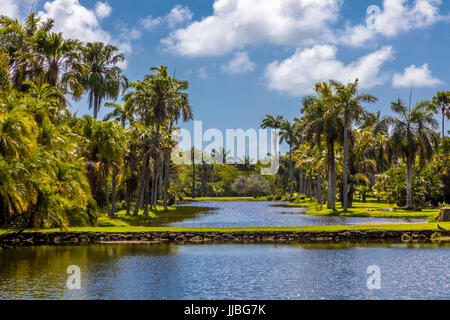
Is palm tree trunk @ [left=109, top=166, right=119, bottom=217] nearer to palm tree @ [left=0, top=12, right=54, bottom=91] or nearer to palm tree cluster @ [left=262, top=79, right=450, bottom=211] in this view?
palm tree @ [left=0, top=12, right=54, bottom=91]

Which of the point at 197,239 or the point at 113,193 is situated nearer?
the point at 197,239

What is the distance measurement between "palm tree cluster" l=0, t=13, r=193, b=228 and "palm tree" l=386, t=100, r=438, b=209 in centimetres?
2835

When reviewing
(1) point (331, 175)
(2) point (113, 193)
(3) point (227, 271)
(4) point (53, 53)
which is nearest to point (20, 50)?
(4) point (53, 53)

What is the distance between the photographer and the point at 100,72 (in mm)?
61656

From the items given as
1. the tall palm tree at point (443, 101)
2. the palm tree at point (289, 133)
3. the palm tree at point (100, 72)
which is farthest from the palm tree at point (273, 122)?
the palm tree at point (100, 72)

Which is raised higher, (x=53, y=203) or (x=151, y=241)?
(x=53, y=203)

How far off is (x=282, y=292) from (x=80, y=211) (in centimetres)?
2416

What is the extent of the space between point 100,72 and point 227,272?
153ft

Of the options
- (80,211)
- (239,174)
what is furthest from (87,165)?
(239,174)

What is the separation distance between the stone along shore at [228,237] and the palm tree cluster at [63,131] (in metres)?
1.42

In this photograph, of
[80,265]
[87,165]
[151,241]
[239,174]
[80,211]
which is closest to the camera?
[80,265]

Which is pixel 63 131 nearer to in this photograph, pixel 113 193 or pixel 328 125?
pixel 113 193

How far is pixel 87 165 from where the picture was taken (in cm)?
4534

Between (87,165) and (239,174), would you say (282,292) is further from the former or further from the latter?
(239,174)
